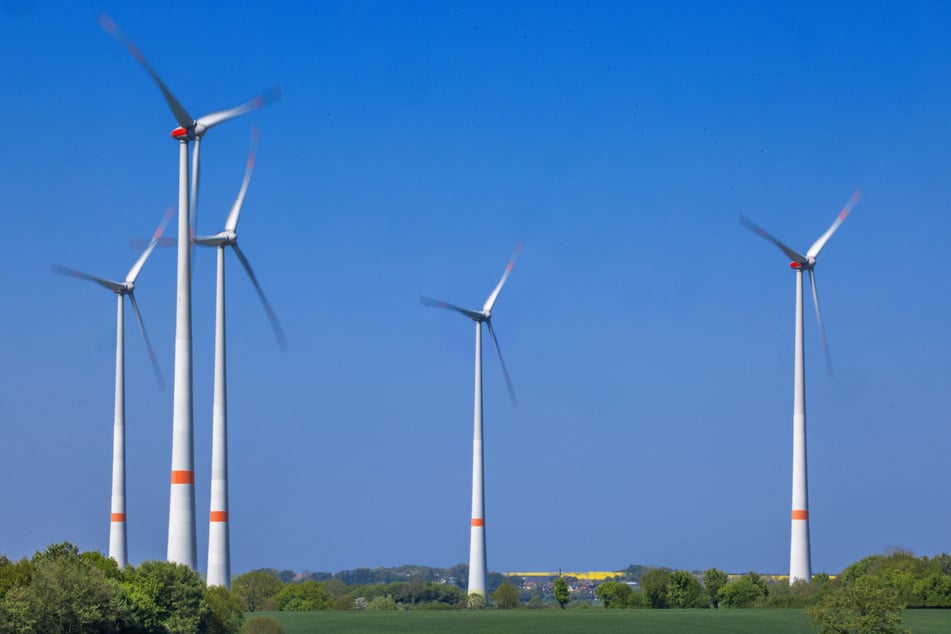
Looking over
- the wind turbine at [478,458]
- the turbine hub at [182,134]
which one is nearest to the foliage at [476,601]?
the wind turbine at [478,458]

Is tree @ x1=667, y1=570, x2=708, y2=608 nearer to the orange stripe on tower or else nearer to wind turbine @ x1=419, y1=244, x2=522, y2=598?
wind turbine @ x1=419, y1=244, x2=522, y2=598

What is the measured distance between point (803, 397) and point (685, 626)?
2457 cm

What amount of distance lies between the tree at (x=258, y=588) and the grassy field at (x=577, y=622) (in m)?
27.8

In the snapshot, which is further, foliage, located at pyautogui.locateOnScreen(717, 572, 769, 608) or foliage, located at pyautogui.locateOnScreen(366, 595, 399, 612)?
foliage, located at pyautogui.locateOnScreen(717, 572, 769, 608)

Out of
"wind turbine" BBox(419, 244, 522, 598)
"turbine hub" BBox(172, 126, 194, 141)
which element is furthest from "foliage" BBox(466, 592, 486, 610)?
"turbine hub" BBox(172, 126, 194, 141)

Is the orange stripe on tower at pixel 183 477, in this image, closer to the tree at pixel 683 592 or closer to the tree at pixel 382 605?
the tree at pixel 382 605

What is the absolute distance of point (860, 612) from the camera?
78562mm

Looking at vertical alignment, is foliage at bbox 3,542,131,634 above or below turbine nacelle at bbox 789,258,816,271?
below

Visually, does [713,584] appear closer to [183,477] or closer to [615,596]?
[615,596]

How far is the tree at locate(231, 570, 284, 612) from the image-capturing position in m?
167

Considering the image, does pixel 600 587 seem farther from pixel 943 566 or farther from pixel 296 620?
pixel 296 620

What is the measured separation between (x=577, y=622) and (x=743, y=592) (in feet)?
199

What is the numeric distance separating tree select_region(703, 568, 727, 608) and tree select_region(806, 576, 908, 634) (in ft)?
351

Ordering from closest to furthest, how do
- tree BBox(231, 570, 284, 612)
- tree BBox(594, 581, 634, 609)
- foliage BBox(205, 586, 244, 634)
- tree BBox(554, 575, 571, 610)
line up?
foliage BBox(205, 586, 244, 634)
tree BBox(231, 570, 284, 612)
tree BBox(554, 575, 571, 610)
tree BBox(594, 581, 634, 609)
